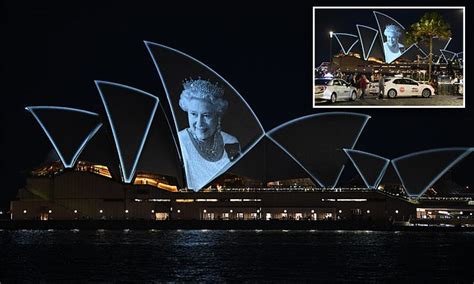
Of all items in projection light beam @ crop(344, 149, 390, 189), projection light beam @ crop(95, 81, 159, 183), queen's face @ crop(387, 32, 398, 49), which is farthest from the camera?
projection light beam @ crop(344, 149, 390, 189)

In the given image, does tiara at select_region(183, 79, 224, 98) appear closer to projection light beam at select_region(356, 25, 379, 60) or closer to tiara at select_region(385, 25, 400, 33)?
projection light beam at select_region(356, 25, 379, 60)

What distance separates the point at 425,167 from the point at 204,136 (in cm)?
1215

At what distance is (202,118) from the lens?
221ft

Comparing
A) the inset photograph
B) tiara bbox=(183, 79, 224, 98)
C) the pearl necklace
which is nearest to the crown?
the inset photograph

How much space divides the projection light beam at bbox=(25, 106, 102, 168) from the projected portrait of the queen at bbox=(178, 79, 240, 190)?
504 centimetres

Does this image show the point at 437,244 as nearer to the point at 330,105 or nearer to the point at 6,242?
the point at 330,105

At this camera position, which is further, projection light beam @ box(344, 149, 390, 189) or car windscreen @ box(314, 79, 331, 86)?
projection light beam @ box(344, 149, 390, 189)

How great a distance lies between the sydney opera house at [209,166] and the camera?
65.4 meters

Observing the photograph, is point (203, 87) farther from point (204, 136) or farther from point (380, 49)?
point (380, 49)

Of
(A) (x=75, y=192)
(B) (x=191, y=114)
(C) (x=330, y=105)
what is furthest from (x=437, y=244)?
(A) (x=75, y=192)

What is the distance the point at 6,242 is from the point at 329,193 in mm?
19695

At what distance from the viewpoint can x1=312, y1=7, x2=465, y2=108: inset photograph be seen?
6131 centimetres

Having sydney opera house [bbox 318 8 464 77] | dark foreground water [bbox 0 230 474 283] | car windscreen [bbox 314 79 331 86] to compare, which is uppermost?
sydney opera house [bbox 318 8 464 77]

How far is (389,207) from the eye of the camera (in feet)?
225
